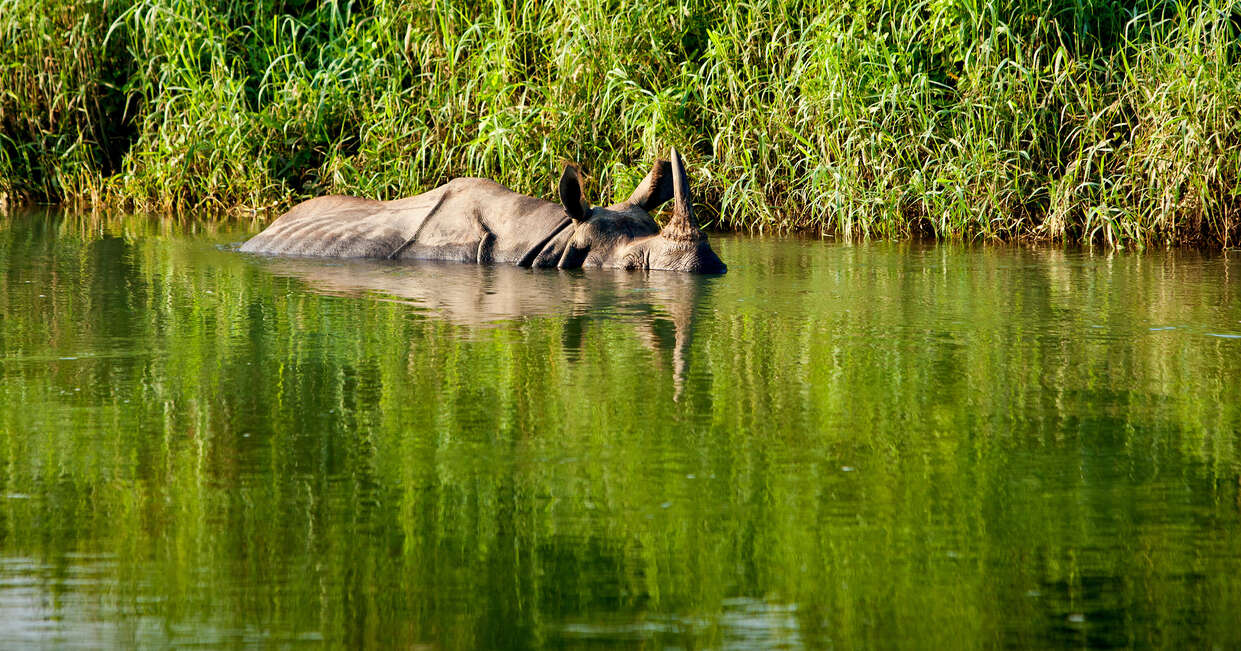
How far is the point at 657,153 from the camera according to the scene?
31.7ft

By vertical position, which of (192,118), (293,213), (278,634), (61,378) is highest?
(192,118)

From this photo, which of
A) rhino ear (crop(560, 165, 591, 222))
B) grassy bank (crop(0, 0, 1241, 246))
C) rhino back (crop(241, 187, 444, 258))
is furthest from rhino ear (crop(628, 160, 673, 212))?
grassy bank (crop(0, 0, 1241, 246))

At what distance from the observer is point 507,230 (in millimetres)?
8125

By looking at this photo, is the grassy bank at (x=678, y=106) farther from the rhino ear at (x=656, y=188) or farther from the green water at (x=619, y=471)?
the green water at (x=619, y=471)

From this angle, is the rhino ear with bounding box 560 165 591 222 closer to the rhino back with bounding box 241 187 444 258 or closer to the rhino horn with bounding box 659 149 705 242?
the rhino horn with bounding box 659 149 705 242

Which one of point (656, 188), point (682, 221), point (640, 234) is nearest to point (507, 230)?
point (640, 234)

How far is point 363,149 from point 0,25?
3.20 metres

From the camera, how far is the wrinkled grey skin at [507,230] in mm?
7676

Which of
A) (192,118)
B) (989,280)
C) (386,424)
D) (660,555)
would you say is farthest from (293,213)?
(660,555)

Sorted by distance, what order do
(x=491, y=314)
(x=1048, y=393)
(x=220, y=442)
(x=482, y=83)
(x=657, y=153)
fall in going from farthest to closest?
(x=482, y=83) → (x=657, y=153) → (x=491, y=314) → (x=1048, y=393) → (x=220, y=442)

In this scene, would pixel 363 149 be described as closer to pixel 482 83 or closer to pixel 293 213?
pixel 482 83

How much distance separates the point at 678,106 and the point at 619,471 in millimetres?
6432

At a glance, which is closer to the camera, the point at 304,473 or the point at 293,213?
the point at 304,473

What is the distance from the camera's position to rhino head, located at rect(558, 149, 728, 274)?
7.57 m
